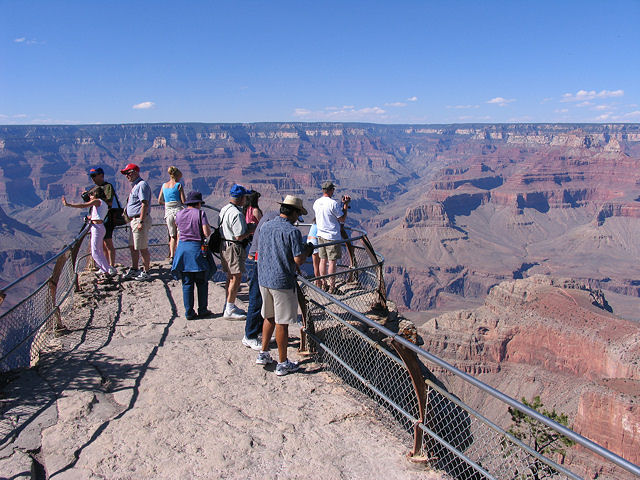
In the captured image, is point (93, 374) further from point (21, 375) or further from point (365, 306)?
point (365, 306)

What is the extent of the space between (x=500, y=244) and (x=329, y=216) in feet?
392

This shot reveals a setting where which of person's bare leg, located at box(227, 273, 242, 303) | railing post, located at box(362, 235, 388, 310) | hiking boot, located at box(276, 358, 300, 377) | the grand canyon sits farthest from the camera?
the grand canyon

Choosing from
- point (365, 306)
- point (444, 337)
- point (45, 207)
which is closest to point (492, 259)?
point (444, 337)

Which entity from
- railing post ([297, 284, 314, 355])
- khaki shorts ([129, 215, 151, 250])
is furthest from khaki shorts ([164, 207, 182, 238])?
railing post ([297, 284, 314, 355])

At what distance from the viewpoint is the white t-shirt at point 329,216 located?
24.3 feet

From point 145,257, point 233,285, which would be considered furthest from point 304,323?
point 145,257

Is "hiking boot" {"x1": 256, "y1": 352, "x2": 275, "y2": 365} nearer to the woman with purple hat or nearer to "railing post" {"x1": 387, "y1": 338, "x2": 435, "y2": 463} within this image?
the woman with purple hat

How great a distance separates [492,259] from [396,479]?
338ft

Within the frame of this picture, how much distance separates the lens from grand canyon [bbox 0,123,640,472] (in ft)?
96.2

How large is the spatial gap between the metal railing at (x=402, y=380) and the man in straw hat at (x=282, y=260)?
31 centimetres

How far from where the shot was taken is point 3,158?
163m

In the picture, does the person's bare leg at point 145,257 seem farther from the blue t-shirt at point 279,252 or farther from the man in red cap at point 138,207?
the blue t-shirt at point 279,252

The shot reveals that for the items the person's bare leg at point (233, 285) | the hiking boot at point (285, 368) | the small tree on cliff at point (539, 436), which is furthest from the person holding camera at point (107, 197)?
the small tree on cliff at point (539, 436)

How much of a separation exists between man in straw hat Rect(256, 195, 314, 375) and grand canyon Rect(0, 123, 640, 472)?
2078cm
